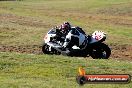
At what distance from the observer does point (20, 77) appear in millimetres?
11922

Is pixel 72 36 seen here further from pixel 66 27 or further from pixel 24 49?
pixel 24 49

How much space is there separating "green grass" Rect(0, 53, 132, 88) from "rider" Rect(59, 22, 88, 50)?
372cm

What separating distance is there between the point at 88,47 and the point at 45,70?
653 centimetres

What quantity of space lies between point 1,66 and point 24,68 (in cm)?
76

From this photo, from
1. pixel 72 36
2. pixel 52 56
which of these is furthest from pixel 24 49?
pixel 52 56

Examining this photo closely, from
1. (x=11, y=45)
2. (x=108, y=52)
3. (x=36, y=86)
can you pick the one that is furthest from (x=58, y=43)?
(x=36, y=86)

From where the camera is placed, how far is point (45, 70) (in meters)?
13.1

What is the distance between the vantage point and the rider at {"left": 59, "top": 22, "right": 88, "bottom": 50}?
19.1 metres

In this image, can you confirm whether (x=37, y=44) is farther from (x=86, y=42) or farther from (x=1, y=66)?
(x=1, y=66)

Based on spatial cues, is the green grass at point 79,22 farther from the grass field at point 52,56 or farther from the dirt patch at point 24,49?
the dirt patch at point 24,49

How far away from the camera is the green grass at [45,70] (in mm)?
10875

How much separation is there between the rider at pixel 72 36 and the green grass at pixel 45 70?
372 cm

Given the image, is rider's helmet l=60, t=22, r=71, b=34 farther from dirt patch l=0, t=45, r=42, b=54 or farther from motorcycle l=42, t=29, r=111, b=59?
dirt patch l=0, t=45, r=42, b=54

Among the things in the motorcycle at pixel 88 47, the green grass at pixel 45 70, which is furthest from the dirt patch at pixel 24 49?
the green grass at pixel 45 70
